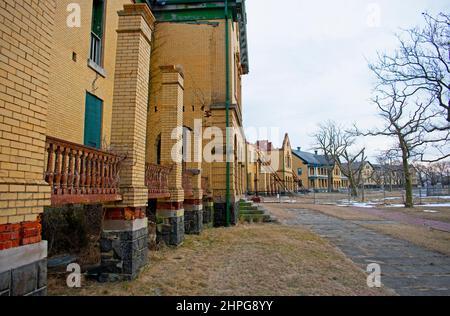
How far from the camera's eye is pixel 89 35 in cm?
963

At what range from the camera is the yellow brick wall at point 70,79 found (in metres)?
8.19

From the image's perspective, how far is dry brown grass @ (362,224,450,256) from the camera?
9.06 metres

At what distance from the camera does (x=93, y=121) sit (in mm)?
10141

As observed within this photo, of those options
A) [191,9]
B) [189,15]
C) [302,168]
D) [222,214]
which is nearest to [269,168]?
[302,168]

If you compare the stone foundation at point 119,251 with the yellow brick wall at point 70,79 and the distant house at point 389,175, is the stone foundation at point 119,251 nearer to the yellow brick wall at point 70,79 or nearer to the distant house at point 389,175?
the yellow brick wall at point 70,79

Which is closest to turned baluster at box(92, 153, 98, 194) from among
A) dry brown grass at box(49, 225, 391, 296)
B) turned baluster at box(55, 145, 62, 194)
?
turned baluster at box(55, 145, 62, 194)

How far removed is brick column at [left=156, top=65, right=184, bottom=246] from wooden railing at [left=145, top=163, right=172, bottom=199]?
0.97 ft

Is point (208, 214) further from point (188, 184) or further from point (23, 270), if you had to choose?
point (23, 270)

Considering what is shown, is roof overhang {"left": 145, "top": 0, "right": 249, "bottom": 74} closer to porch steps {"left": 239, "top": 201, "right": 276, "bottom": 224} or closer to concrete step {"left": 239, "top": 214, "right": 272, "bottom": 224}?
porch steps {"left": 239, "top": 201, "right": 276, "bottom": 224}
